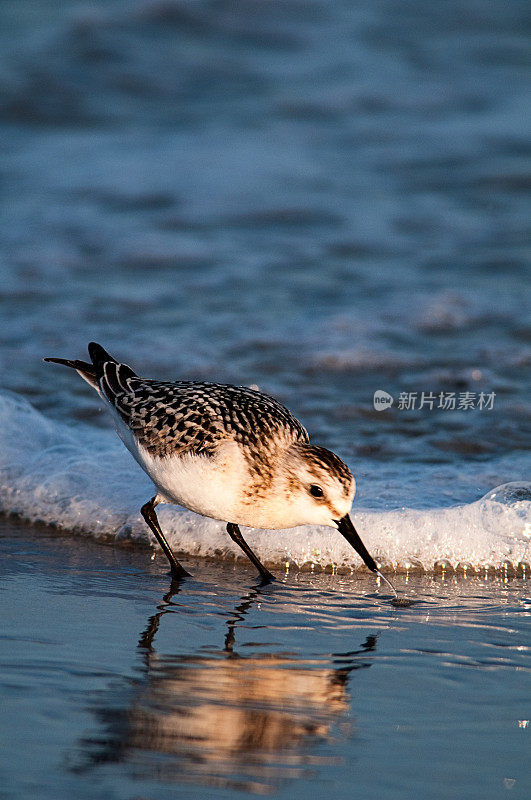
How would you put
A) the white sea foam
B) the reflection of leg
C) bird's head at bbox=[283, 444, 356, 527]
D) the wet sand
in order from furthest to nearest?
the white sea foam → bird's head at bbox=[283, 444, 356, 527] → the reflection of leg → the wet sand

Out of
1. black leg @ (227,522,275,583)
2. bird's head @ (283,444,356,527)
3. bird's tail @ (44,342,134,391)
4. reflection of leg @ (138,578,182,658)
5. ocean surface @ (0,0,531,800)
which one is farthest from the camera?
bird's tail @ (44,342,134,391)

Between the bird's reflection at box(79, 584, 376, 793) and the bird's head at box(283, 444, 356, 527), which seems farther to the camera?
the bird's head at box(283, 444, 356, 527)

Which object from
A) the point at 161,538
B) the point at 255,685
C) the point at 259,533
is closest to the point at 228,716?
the point at 255,685

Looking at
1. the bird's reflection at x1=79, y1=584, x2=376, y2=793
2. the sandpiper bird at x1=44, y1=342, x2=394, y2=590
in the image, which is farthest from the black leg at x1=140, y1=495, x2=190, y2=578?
the bird's reflection at x1=79, y1=584, x2=376, y2=793

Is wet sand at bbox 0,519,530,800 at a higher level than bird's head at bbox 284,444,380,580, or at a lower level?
lower

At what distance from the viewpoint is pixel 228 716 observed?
3332 mm

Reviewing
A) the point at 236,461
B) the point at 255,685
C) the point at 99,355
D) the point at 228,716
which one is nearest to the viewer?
the point at 228,716

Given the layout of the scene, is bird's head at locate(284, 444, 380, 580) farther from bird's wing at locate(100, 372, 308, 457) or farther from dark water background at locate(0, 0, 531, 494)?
dark water background at locate(0, 0, 531, 494)

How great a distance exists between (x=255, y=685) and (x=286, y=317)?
5.98 meters

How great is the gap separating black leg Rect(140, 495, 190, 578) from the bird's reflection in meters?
0.92

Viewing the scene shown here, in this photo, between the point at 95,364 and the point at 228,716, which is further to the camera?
the point at 95,364

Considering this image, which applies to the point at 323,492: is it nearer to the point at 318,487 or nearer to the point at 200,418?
the point at 318,487

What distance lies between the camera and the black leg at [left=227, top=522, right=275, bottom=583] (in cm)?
504

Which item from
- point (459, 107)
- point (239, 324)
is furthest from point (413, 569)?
point (459, 107)
